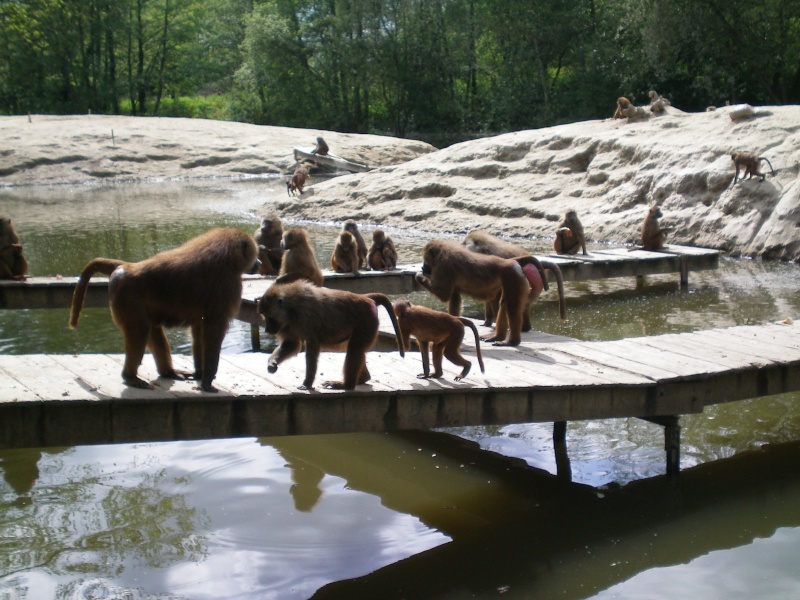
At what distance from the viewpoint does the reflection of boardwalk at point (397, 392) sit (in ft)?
18.7

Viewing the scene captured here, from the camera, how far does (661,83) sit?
3812 cm

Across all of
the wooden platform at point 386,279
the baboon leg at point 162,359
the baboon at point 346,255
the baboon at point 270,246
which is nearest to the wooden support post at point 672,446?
the baboon leg at point 162,359

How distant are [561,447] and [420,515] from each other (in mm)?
1757

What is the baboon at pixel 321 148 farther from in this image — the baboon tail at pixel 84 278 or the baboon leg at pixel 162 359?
the baboon leg at pixel 162 359

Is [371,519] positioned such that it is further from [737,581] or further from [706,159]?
[706,159]

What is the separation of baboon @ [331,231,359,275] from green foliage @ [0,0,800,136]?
26.5 metres

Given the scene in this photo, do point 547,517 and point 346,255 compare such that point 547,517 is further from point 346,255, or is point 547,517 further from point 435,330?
point 346,255

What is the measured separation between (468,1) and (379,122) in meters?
8.28

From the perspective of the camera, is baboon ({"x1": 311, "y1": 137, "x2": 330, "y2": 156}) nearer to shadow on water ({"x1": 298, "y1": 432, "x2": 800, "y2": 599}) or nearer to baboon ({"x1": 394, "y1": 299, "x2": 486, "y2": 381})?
shadow on water ({"x1": 298, "y1": 432, "x2": 800, "y2": 599})

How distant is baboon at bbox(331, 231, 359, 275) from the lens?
38.9ft

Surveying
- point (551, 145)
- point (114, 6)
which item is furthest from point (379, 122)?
point (551, 145)

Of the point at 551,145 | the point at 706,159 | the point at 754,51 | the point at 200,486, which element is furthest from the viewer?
the point at 754,51

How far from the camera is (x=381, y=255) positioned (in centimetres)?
1261

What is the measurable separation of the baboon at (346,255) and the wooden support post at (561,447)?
4754mm
